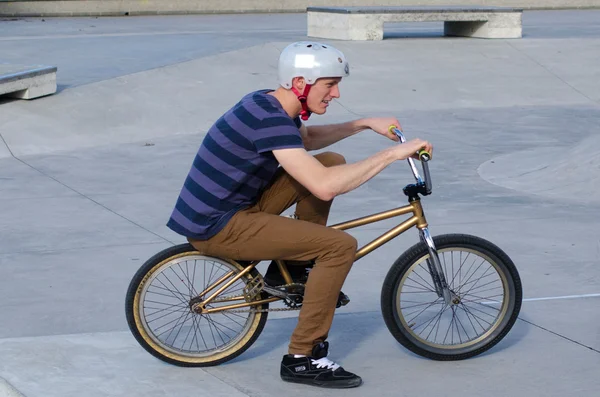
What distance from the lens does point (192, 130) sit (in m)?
11.7

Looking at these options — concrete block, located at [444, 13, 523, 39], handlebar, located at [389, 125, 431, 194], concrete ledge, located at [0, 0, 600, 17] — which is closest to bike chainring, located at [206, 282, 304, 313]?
handlebar, located at [389, 125, 431, 194]

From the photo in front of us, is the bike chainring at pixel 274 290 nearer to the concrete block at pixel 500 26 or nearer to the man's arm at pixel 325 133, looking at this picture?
the man's arm at pixel 325 133

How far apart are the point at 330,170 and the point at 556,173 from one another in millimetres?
5231

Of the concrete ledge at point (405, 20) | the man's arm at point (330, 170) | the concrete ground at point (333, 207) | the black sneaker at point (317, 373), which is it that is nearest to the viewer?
the man's arm at point (330, 170)

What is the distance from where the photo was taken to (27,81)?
1194 cm

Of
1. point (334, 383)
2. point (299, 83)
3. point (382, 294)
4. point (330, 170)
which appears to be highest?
point (299, 83)

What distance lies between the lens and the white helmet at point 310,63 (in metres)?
4.31

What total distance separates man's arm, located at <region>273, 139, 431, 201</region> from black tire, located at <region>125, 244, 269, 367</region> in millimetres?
609

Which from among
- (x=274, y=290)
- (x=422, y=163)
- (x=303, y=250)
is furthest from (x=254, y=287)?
(x=422, y=163)

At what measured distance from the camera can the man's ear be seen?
4367 mm

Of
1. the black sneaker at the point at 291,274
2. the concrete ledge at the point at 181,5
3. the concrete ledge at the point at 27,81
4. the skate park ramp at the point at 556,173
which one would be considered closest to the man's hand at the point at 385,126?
the black sneaker at the point at 291,274

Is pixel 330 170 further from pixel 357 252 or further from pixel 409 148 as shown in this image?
pixel 357 252

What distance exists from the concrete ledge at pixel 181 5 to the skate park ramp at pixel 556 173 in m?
14.3

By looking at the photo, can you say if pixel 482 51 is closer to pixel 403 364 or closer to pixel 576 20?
pixel 576 20
